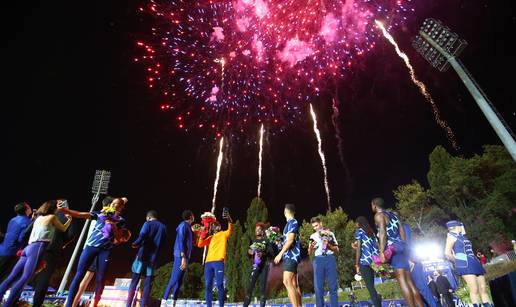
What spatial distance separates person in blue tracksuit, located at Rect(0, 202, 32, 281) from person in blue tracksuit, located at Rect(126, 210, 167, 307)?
214cm

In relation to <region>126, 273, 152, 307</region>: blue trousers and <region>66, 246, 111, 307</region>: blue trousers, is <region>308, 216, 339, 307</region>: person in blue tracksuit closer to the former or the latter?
<region>126, 273, 152, 307</region>: blue trousers

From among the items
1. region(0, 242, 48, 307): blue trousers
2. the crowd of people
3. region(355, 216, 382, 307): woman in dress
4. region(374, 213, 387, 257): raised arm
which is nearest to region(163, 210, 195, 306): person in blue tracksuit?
the crowd of people

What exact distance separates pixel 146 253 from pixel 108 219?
50.7 inches

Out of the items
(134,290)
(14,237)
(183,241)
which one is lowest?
(134,290)

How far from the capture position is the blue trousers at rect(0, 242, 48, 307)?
508 centimetres

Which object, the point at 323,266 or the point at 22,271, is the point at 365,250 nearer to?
the point at 323,266

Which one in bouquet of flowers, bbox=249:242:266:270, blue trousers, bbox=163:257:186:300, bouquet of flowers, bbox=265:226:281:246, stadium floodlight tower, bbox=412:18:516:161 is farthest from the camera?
stadium floodlight tower, bbox=412:18:516:161

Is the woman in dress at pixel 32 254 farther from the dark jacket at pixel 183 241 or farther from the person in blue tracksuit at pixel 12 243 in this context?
the dark jacket at pixel 183 241

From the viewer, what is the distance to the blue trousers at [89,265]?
17.8 feet

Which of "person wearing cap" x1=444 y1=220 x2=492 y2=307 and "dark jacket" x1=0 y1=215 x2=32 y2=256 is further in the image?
"person wearing cap" x1=444 y1=220 x2=492 y2=307

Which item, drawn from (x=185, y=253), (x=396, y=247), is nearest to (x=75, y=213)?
(x=185, y=253)

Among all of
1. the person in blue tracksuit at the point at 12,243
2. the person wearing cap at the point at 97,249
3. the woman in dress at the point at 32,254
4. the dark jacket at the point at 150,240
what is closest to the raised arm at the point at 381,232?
the dark jacket at the point at 150,240

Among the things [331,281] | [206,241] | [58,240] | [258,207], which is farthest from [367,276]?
[258,207]

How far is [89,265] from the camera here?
559 centimetres
